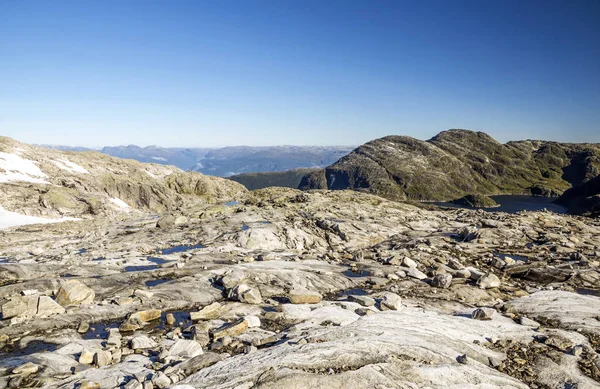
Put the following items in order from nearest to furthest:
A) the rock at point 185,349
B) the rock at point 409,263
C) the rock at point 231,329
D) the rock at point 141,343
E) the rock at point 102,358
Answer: the rock at point 102,358, the rock at point 185,349, the rock at point 141,343, the rock at point 231,329, the rock at point 409,263

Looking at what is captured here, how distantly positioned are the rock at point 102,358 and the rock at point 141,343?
1563mm

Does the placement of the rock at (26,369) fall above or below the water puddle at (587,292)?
above

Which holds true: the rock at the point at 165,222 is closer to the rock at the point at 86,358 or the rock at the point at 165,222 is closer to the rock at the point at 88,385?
the rock at the point at 86,358

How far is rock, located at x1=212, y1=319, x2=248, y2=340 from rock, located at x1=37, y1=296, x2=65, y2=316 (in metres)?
9.93

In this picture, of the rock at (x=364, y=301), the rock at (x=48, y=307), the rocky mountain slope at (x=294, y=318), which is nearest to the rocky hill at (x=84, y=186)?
the rocky mountain slope at (x=294, y=318)

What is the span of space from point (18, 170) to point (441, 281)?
102063mm

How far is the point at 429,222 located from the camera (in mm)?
65500

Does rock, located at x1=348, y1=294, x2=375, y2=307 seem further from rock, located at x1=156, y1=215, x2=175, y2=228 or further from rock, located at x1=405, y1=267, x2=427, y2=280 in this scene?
rock, located at x1=156, y1=215, x2=175, y2=228

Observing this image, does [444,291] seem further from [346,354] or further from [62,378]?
[62,378]

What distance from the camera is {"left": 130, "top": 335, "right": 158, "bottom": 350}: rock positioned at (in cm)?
1622

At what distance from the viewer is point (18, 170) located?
82812 millimetres

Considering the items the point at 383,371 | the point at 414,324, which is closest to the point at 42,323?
the point at 383,371

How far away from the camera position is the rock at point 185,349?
15.3 m

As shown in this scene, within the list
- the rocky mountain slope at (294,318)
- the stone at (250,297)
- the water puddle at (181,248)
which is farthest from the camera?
the water puddle at (181,248)
